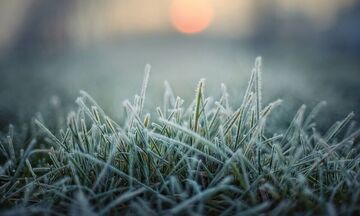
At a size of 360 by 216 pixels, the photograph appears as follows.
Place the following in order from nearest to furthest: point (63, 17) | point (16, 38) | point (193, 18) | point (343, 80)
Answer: point (343, 80)
point (63, 17)
point (16, 38)
point (193, 18)

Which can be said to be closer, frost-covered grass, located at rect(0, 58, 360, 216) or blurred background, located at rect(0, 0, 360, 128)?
frost-covered grass, located at rect(0, 58, 360, 216)

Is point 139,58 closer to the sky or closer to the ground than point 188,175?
closer to the ground

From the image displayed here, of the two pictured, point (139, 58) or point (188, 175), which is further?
point (139, 58)

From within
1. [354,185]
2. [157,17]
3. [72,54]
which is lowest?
[72,54]

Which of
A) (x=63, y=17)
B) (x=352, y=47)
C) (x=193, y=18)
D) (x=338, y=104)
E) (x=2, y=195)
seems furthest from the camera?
(x=193, y=18)

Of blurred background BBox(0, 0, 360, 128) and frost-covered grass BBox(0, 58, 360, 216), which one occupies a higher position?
frost-covered grass BBox(0, 58, 360, 216)

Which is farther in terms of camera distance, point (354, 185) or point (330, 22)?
point (330, 22)

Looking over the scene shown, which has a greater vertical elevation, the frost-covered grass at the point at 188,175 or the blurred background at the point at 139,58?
the frost-covered grass at the point at 188,175

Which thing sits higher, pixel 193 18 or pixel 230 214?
pixel 230 214

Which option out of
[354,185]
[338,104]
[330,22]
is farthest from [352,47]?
[354,185]

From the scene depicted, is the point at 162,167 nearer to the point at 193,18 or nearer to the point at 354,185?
the point at 354,185

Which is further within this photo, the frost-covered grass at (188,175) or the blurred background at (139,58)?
the blurred background at (139,58)
